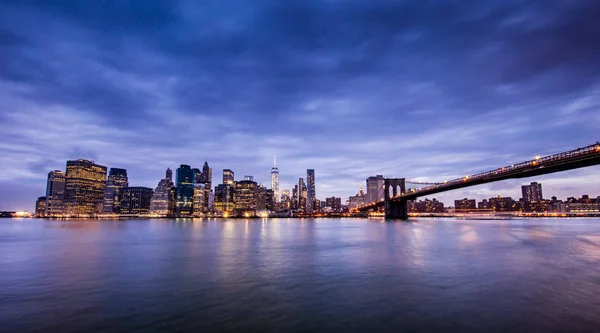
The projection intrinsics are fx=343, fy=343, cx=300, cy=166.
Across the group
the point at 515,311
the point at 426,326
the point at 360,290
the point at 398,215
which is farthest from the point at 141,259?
the point at 398,215

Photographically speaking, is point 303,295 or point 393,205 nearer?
point 303,295

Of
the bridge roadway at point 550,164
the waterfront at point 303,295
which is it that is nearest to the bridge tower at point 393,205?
the bridge roadway at point 550,164

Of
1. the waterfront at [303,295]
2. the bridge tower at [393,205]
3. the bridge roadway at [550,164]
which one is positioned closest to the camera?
the waterfront at [303,295]

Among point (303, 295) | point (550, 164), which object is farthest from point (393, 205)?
point (303, 295)

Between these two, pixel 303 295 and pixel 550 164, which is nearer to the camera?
pixel 303 295

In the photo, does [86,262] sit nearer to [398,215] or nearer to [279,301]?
[279,301]

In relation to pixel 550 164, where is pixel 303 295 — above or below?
below

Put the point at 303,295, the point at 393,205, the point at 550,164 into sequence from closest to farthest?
the point at 303,295 → the point at 550,164 → the point at 393,205

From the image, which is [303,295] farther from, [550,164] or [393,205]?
[393,205]

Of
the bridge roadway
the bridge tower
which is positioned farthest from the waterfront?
the bridge tower

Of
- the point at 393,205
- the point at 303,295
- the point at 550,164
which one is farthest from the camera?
the point at 393,205

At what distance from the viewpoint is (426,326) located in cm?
1232

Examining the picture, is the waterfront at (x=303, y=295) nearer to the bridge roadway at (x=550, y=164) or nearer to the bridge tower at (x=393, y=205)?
the bridge roadway at (x=550, y=164)

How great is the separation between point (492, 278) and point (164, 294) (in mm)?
18870
